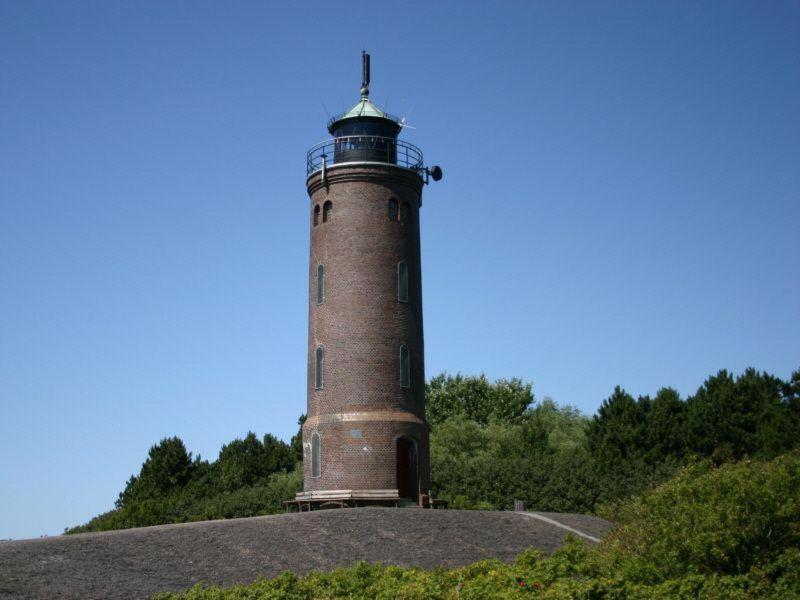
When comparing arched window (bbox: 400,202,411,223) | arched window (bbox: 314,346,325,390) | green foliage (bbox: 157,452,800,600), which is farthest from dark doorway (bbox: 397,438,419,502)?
green foliage (bbox: 157,452,800,600)

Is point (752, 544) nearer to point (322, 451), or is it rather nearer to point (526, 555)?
point (526, 555)

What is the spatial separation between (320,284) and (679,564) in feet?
67.5

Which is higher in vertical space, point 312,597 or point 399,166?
point 399,166

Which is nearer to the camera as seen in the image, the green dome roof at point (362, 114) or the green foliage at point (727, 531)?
the green foliage at point (727, 531)

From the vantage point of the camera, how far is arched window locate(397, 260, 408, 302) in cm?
3594

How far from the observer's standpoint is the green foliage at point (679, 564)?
17.0 m

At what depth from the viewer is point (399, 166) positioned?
3712 centimetres

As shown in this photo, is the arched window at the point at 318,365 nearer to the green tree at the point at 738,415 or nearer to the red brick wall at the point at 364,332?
the red brick wall at the point at 364,332

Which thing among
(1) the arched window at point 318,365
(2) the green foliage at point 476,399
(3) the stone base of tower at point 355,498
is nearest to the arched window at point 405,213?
(1) the arched window at point 318,365

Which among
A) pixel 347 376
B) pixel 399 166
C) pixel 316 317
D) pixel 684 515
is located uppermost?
pixel 399 166

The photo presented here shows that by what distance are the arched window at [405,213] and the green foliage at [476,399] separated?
3355 cm

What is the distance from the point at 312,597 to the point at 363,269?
18907 mm

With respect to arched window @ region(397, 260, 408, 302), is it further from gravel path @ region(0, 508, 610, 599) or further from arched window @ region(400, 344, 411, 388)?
gravel path @ region(0, 508, 610, 599)

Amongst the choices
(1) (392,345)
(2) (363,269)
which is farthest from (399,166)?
(1) (392,345)
